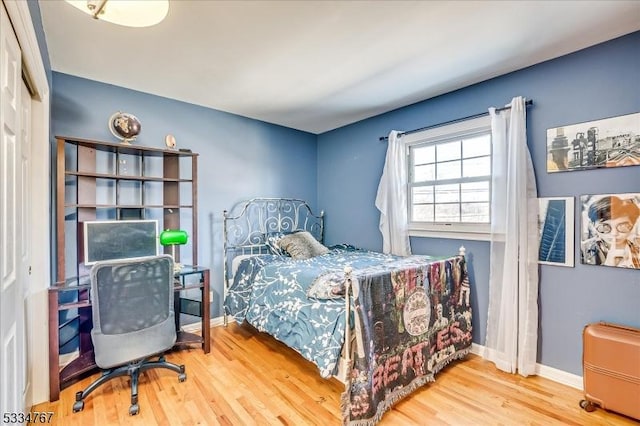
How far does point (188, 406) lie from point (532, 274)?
8.72ft

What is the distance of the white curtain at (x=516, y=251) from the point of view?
232 cm

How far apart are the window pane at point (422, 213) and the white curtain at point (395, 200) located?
11 cm

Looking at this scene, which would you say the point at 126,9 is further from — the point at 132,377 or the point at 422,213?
the point at 422,213

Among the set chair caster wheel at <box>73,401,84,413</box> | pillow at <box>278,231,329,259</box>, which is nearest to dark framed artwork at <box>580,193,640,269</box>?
pillow at <box>278,231,329,259</box>

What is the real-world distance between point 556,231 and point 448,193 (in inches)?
38.2

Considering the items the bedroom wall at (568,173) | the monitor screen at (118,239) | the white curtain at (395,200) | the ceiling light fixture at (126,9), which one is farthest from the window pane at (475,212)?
the monitor screen at (118,239)

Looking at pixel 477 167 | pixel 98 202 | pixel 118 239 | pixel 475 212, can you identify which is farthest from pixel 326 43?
pixel 98 202

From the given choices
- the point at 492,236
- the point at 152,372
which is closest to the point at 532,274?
the point at 492,236

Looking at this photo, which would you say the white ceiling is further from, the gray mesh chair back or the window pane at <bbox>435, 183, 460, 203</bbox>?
the gray mesh chair back

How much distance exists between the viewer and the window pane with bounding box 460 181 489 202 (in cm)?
277

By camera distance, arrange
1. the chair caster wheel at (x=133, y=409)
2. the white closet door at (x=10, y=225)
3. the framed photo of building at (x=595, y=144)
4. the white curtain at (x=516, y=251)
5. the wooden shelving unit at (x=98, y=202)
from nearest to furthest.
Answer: the white closet door at (x=10, y=225)
the chair caster wheel at (x=133, y=409)
the framed photo of building at (x=595, y=144)
the wooden shelving unit at (x=98, y=202)
the white curtain at (x=516, y=251)

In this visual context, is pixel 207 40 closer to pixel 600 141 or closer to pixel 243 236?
pixel 243 236

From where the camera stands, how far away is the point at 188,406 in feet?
6.44

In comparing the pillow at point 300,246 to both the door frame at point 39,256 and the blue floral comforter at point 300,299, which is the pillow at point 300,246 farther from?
the door frame at point 39,256
